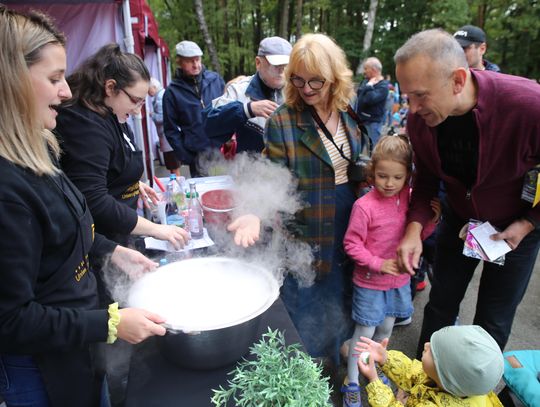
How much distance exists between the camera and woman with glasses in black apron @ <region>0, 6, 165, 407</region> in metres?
0.92

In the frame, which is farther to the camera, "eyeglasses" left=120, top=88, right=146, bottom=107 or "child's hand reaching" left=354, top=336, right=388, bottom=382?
"eyeglasses" left=120, top=88, right=146, bottom=107

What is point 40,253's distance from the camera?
98 centimetres

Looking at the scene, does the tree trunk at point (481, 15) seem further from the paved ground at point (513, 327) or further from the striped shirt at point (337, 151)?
the striped shirt at point (337, 151)

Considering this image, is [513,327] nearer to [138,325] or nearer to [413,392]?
[413,392]

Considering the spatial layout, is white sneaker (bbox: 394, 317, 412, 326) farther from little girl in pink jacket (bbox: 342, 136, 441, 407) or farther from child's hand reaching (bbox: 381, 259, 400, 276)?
child's hand reaching (bbox: 381, 259, 400, 276)

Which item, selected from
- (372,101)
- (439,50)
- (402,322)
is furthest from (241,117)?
(372,101)

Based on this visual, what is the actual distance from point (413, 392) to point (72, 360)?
4.21 feet

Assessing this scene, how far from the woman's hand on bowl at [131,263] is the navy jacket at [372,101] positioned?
4999 millimetres

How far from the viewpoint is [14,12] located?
3.29 feet

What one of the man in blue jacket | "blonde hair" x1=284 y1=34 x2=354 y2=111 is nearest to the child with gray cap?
"blonde hair" x1=284 y1=34 x2=354 y2=111

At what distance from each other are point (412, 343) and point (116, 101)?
2693 mm

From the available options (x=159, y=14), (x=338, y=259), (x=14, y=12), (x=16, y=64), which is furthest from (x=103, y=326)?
(x=159, y=14)

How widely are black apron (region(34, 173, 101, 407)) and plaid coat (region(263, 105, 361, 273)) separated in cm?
100

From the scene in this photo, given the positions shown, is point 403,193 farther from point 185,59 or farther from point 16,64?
point 185,59
